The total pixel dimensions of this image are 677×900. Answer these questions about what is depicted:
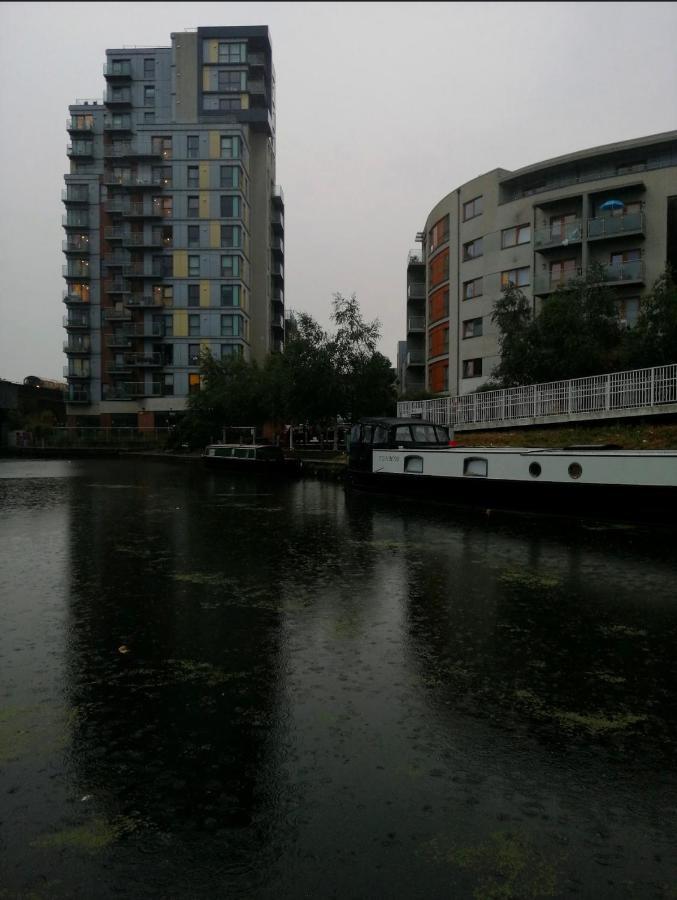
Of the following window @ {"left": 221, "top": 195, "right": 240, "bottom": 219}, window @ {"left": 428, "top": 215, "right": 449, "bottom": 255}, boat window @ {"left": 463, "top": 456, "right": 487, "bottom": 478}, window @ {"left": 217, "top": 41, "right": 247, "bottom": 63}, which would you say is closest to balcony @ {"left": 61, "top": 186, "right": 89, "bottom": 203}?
window @ {"left": 221, "top": 195, "right": 240, "bottom": 219}

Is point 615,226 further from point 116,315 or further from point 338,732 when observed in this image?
point 116,315

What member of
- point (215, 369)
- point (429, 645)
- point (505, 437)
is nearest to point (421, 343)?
point (215, 369)

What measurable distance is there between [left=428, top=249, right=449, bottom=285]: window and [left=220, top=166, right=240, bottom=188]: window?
24.8 m

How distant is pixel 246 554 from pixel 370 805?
23.9 ft

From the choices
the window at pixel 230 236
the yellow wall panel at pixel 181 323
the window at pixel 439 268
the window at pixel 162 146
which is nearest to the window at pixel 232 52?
the window at pixel 162 146

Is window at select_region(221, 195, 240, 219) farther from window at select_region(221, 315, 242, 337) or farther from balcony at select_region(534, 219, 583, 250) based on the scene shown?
balcony at select_region(534, 219, 583, 250)

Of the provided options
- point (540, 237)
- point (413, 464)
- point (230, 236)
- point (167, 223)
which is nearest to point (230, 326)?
point (230, 236)

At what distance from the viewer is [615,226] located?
41.9 m

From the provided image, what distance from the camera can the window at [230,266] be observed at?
6919cm

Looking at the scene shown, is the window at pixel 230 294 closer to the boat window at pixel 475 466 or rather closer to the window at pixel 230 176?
the window at pixel 230 176

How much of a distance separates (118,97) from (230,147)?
1756cm

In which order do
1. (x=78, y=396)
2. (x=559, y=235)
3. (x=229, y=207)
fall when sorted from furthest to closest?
(x=78, y=396), (x=229, y=207), (x=559, y=235)

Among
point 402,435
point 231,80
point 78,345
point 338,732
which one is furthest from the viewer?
point 78,345

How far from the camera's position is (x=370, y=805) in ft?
10.6
